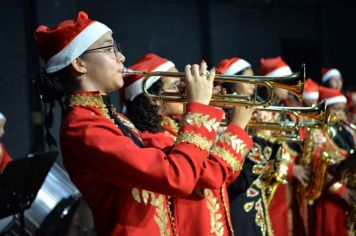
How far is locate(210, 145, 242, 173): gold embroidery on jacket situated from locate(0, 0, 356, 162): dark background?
123 cm

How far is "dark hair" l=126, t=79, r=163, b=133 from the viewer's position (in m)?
2.89

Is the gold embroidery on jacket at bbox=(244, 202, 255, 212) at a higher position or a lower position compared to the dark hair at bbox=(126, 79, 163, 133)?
lower

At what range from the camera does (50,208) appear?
3744mm

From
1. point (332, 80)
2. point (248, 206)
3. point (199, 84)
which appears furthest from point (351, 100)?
point (199, 84)

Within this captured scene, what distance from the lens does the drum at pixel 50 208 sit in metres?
3.68

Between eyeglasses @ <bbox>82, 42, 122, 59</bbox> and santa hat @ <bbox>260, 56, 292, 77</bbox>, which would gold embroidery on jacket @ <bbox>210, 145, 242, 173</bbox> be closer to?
eyeglasses @ <bbox>82, 42, 122, 59</bbox>

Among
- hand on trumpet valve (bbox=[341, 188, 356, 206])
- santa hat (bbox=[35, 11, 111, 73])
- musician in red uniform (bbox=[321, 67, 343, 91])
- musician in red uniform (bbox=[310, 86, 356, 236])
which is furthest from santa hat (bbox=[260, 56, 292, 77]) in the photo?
santa hat (bbox=[35, 11, 111, 73])

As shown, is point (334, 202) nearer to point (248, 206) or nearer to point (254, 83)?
point (248, 206)

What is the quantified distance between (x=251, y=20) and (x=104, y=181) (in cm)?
618

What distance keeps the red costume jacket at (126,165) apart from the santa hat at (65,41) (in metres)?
0.16

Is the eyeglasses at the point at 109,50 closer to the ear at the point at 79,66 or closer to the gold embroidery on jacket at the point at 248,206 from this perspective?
the ear at the point at 79,66

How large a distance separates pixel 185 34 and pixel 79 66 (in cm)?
476

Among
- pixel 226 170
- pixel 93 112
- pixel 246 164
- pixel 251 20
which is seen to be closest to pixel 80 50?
pixel 93 112

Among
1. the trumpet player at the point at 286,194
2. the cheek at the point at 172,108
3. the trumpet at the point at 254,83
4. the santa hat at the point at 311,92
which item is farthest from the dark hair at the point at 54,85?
the santa hat at the point at 311,92
